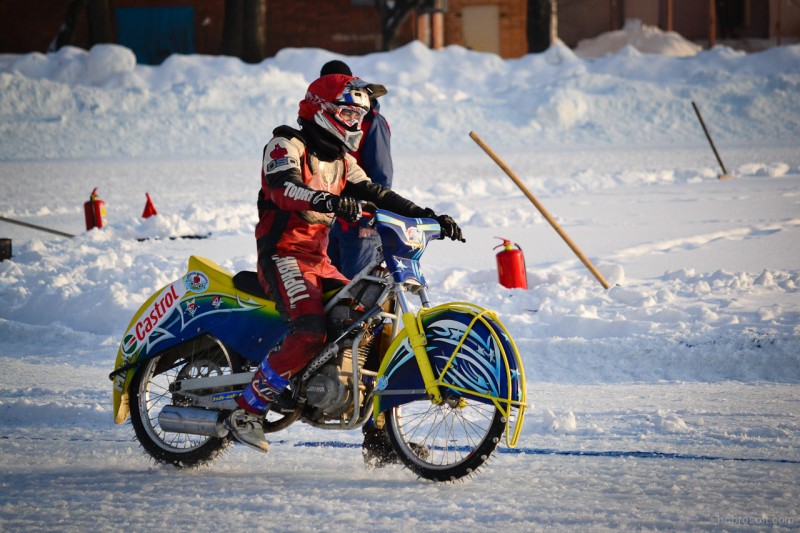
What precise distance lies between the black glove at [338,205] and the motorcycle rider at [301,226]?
0.48ft

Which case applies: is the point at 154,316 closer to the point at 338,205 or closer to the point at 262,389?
the point at 262,389

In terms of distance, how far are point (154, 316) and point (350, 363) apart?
3.85 ft

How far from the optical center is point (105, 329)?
838 cm

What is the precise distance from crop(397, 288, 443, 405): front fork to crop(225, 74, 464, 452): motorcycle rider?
15.0 inches

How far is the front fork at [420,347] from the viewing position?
445cm

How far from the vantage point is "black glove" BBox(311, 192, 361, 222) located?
4.32 m

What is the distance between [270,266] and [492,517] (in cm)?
152

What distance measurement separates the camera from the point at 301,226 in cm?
486

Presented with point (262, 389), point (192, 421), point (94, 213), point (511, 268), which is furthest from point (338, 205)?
point (94, 213)

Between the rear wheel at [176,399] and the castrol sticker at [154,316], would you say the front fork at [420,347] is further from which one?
the castrol sticker at [154,316]

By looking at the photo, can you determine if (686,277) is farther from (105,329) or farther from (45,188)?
(45,188)

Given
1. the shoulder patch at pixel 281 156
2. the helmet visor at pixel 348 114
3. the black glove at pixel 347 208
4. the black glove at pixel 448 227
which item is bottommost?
the black glove at pixel 448 227

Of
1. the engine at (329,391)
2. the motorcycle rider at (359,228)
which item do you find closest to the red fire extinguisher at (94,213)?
the motorcycle rider at (359,228)

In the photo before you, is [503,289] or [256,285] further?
[503,289]
